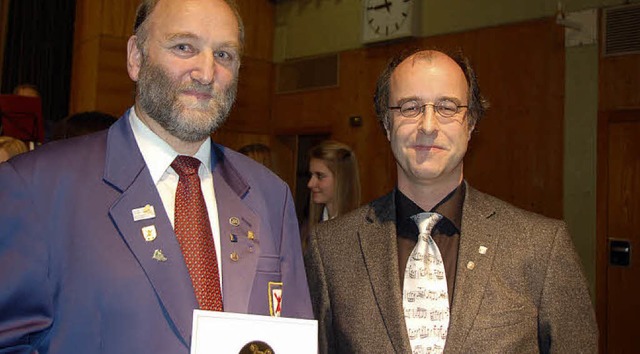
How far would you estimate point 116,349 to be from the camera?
1.39 meters


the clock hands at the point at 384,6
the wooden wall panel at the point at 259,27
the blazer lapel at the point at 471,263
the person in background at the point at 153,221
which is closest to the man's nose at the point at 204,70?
the person in background at the point at 153,221

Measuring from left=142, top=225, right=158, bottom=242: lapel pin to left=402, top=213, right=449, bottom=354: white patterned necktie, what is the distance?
2.61 ft

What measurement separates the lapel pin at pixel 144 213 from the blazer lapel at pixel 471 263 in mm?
901

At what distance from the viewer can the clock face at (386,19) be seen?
764 centimetres

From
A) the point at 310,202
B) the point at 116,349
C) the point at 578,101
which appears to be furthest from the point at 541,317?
the point at 578,101

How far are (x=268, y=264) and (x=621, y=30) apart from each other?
546 centimetres

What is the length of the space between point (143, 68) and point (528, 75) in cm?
568

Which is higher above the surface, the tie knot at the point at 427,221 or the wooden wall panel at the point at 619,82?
the wooden wall panel at the point at 619,82

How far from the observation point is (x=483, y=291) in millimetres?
1807

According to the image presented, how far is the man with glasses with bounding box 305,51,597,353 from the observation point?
5.88 feet

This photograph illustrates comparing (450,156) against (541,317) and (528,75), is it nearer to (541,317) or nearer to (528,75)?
(541,317)

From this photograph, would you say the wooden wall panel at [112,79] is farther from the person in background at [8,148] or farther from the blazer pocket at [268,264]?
the blazer pocket at [268,264]

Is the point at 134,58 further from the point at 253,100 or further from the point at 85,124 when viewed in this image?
the point at 253,100

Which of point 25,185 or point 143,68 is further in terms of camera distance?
point 143,68
